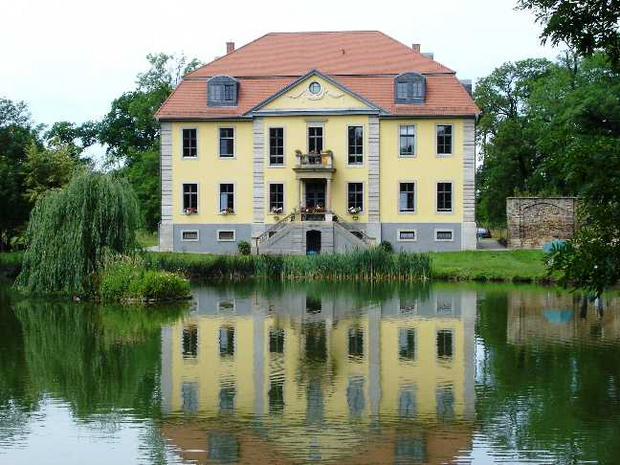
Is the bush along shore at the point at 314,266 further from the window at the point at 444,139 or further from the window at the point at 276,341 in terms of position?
the window at the point at 276,341

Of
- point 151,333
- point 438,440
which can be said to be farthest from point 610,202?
point 151,333

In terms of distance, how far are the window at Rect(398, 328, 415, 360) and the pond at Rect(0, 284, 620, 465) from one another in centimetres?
5

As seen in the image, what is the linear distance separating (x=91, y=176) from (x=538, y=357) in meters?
15.1

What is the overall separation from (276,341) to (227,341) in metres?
0.92

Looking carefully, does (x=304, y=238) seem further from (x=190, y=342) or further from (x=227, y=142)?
(x=190, y=342)

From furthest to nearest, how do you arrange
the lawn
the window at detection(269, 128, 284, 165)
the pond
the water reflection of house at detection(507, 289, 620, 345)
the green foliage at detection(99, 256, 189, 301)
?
1. the window at detection(269, 128, 284, 165)
2. the lawn
3. the green foliage at detection(99, 256, 189, 301)
4. the water reflection of house at detection(507, 289, 620, 345)
5. the pond

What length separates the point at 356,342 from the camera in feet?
58.2

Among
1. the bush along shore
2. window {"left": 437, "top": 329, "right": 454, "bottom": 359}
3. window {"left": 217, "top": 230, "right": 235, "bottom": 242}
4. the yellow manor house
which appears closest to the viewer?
window {"left": 437, "top": 329, "right": 454, "bottom": 359}

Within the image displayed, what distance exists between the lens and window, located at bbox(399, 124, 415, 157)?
41562 millimetres

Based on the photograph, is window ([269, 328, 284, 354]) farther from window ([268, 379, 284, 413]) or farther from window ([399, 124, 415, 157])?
window ([399, 124, 415, 157])

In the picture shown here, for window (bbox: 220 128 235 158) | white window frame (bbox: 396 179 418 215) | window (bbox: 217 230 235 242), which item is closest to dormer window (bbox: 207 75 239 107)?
window (bbox: 220 128 235 158)

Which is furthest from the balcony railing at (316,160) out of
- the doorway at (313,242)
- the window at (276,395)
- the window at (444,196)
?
the window at (276,395)

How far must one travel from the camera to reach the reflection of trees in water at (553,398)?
10.2m

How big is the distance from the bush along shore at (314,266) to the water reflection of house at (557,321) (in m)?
6.04
